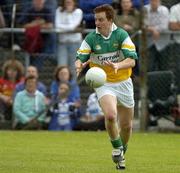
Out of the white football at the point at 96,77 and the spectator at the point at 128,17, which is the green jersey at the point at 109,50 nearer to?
the white football at the point at 96,77

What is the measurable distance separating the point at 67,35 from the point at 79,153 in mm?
5199

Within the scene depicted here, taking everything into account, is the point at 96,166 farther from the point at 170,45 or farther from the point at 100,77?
the point at 170,45

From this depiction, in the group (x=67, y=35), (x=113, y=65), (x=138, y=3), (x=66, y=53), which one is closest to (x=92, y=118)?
(x=66, y=53)

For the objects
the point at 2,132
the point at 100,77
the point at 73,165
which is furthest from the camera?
the point at 2,132

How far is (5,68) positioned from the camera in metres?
16.9

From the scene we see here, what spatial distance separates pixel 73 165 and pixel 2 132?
5843mm

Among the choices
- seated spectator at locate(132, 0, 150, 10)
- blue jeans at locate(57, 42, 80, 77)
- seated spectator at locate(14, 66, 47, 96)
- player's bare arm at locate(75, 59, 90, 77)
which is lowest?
seated spectator at locate(14, 66, 47, 96)

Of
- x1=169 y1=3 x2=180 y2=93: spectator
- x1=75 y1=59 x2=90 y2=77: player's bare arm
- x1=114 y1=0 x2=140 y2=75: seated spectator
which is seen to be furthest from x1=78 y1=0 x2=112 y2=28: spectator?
x1=75 y1=59 x2=90 y2=77: player's bare arm

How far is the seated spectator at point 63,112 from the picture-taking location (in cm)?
1647

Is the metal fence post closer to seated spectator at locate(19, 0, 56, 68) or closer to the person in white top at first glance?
the person in white top

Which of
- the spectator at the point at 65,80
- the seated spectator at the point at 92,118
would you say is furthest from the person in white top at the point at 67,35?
the seated spectator at the point at 92,118

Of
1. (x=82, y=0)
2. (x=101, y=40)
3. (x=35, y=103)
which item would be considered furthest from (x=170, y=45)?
(x=101, y=40)

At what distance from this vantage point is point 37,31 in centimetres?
1675

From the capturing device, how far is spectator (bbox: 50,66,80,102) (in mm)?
16344
